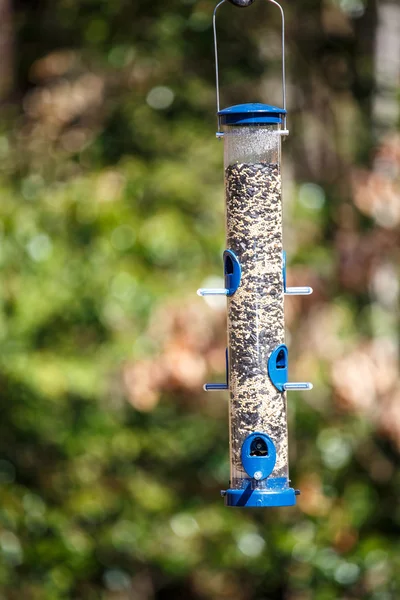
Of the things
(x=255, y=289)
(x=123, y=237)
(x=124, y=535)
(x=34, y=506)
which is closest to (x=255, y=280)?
(x=255, y=289)

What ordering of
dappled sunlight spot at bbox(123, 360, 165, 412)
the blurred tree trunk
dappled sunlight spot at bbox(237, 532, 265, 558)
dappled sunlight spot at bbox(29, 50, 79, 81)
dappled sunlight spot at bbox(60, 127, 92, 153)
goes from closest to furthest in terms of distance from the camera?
dappled sunlight spot at bbox(123, 360, 165, 412), dappled sunlight spot at bbox(237, 532, 265, 558), dappled sunlight spot at bbox(60, 127, 92, 153), dappled sunlight spot at bbox(29, 50, 79, 81), the blurred tree trunk

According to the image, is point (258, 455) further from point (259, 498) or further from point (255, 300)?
point (255, 300)

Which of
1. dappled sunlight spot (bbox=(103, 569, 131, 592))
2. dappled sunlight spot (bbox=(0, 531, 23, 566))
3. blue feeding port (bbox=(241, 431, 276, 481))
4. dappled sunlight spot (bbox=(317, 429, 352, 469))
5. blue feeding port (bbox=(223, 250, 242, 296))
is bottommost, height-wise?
dappled sunlight spot (bbox=(103, 569, 131, 592))

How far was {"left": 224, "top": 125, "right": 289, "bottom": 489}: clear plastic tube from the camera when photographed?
10.1ft

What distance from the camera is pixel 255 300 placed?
310cm

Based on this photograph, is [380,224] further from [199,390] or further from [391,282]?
[199,390]

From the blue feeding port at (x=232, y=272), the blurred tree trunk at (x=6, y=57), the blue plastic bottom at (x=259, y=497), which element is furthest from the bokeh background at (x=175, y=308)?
the blue plastic bottom at (x=259, y=497)

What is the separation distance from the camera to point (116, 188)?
20.5 feet

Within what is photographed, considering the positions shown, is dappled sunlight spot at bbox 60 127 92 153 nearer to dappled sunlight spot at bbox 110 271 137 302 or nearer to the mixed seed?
dappled sunlight spot at bbox 110 271 137 302

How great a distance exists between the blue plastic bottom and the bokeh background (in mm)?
3033

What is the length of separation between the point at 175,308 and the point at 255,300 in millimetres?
2874

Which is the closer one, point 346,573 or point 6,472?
point 346,573

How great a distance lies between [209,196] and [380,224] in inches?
45.3

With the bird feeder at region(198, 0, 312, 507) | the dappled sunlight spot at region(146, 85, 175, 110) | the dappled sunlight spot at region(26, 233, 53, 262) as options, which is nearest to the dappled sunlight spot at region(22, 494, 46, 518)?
the dappled sunlight spot at region(26, 233, 53, 262)
